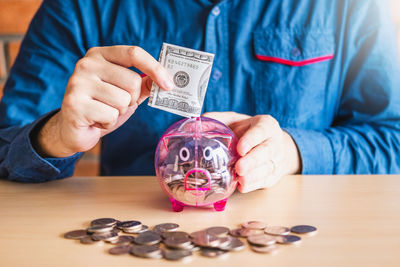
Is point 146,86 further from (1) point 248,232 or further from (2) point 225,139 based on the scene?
(1) point 248,232

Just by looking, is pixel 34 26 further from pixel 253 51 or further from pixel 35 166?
pixel 253 51

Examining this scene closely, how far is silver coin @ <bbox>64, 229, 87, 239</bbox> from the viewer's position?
651mm

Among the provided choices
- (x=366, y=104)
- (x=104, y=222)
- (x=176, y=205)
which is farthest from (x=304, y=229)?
(x=366, y=104)

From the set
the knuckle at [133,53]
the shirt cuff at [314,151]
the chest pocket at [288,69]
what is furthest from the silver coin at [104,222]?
the chest pocket at [288,69]

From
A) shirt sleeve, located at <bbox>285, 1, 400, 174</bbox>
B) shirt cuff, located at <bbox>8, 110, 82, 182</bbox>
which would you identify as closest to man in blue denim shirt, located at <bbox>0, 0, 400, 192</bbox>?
shirt sleeve, located at <bbox>285, 1, 400, 174</bbox>

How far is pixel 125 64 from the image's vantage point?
83cm

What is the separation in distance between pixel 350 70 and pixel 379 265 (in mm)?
938

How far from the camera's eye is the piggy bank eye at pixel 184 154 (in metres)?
0.73

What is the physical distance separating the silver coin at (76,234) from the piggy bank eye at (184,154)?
219mm

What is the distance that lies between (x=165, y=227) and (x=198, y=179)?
4.2 inches

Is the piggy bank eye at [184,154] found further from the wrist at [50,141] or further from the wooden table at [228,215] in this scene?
the wrist at [50,141]

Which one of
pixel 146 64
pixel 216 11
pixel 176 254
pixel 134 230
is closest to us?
pixel 176 254

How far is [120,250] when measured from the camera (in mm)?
Result: 601

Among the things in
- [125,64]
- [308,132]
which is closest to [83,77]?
[125,64]
